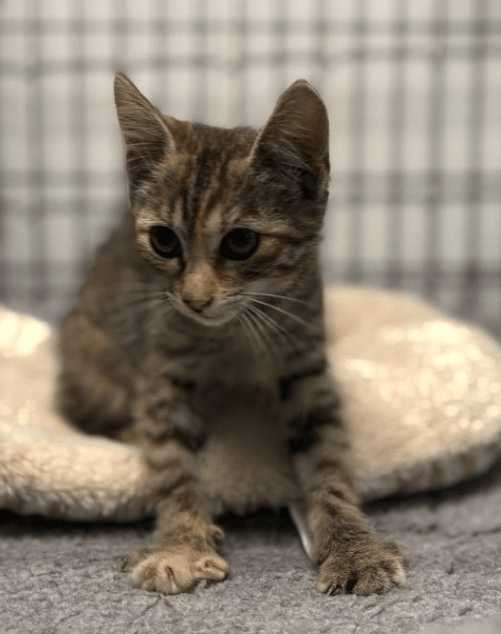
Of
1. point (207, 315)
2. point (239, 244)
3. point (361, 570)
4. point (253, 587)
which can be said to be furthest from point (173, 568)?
point (239, 244)

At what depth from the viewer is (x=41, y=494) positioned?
139 cm

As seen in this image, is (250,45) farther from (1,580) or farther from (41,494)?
(1,580)

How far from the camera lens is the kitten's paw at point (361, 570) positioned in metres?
1.16

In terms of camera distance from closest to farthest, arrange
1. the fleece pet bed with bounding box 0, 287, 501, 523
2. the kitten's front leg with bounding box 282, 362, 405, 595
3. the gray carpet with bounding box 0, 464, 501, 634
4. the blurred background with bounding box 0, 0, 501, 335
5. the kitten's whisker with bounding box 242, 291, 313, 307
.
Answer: the gray carpet with bounding box 0, 464, 501, 634 → the kitten's front leg with bounding box 282, 362, 405, 595 → the kitten's whisker with bounding box 242, 291, 313, 307 → the fleece pet bed with bounding box 0, 287, 501, 523 → the blurred background with bounding box 0, 0, 501, 335

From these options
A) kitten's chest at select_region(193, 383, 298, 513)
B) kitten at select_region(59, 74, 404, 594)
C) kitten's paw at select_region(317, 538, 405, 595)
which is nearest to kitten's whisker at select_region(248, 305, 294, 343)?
kitten at select_region(59, 74, 404, 594)

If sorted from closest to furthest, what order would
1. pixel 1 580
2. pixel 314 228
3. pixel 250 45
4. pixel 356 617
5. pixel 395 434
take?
pixel 356 617, pixel 1 580, pixel 314 228, pixel 395 434, pixel 250 45

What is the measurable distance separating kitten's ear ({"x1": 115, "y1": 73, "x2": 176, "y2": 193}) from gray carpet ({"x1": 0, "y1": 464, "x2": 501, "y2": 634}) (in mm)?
604

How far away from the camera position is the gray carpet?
1.07 meters

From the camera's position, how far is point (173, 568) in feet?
3.87

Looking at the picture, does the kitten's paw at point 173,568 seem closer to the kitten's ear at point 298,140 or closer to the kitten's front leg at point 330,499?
the kitten's front leg at point 330,499

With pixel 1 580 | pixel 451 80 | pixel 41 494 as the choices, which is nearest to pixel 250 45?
pixel 451 80

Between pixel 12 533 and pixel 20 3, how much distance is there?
1.99 meters

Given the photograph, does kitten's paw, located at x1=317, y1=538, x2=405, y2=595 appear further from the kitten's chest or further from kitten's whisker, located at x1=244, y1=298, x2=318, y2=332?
kitten's whisker, located at x1=244, y1=298, x2=318, y2=332

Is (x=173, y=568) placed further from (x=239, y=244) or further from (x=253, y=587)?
(x=239, y=244)
